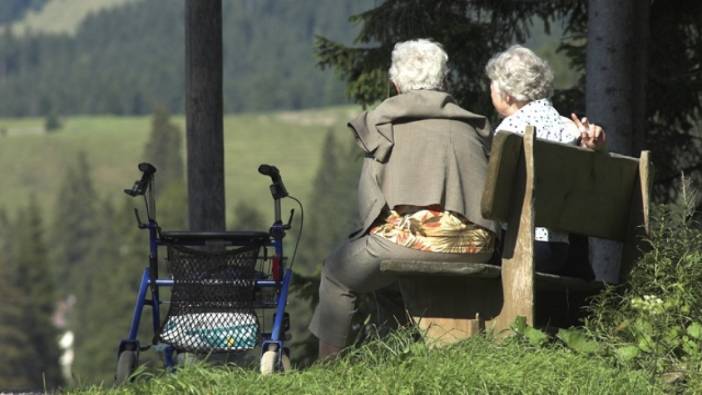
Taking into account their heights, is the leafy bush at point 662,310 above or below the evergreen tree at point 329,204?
above

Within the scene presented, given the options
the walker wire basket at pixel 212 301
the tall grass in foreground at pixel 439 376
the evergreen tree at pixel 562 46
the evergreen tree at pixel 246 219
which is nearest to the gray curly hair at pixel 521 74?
the tall grass in foreground at pixel 439 376

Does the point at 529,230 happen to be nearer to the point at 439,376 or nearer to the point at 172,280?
the point at 439,376

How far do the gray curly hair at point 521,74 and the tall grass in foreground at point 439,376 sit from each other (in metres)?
1.12

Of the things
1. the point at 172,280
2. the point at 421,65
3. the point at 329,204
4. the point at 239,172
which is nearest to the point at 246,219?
the point at 329,204

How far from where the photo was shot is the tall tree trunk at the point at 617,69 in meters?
8.09

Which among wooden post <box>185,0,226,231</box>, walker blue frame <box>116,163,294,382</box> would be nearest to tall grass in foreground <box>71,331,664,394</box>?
walker blue frame <box>116,163,294,382</box>

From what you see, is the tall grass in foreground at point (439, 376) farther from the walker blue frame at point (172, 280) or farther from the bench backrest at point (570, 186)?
the walker blue frame at point (172, 280)

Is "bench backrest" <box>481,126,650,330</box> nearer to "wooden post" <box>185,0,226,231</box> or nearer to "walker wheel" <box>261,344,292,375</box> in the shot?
"walker wheel" <box>261,344,292,375</box>

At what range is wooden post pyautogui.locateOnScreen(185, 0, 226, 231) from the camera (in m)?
8.83

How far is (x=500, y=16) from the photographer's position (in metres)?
10.5

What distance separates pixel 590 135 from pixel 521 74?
37cm

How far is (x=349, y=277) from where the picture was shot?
19.7ft

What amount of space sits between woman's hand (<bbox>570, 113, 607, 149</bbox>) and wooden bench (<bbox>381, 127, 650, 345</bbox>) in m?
0.07

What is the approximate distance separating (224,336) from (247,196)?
6414 inches
